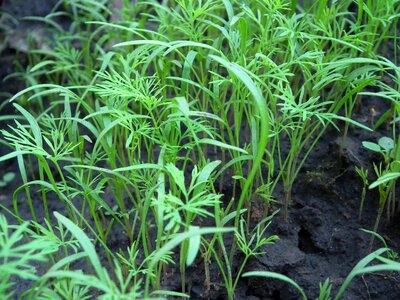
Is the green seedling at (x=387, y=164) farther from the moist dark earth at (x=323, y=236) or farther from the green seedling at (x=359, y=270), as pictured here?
the green seedling at (x=359, y=270)

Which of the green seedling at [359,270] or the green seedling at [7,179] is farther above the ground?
the green seedling at [359,270]

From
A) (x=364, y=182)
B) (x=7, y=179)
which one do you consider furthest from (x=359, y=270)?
(x=7, y=179)

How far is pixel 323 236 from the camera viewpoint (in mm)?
1607

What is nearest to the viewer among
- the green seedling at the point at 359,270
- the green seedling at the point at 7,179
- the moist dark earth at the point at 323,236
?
the green seedling at the point at 359,270

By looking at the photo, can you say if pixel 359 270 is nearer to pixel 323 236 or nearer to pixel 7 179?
pixel 323 236

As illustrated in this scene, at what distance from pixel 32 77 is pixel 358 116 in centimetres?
131

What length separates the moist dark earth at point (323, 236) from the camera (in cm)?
149

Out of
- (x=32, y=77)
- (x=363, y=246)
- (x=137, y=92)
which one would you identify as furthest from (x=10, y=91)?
(x=363, y=246)

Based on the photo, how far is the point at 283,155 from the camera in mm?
1841

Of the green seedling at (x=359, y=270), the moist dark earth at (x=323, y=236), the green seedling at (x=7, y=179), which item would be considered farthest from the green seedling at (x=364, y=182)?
the green seedling at (x=7, y=179)

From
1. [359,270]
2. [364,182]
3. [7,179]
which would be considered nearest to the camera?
[359,270]

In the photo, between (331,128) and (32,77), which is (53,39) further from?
(331,128)

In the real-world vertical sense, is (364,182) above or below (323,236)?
above

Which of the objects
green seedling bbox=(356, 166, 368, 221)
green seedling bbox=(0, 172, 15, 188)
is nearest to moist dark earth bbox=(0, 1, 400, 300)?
green seedling bbox=(356, 166, 368, 221)
